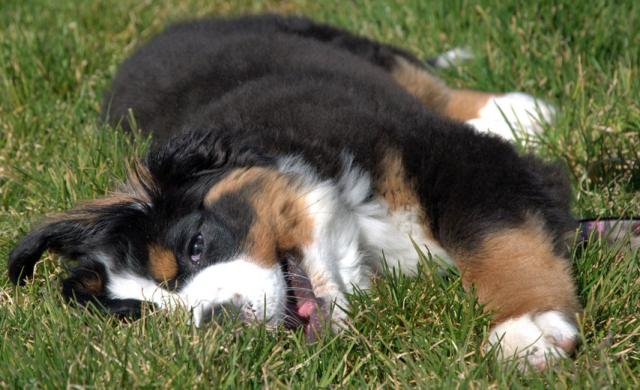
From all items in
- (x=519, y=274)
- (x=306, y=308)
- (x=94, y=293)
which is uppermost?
(x=519, y=274)

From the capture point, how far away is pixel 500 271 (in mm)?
2707

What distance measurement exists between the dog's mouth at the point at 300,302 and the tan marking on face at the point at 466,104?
6.21 feet

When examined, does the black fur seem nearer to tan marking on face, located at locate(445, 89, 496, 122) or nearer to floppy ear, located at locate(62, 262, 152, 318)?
floppy ear, located at locate(62, 262, 152, 318)

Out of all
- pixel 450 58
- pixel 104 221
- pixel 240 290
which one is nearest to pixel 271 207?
pixel 240 290

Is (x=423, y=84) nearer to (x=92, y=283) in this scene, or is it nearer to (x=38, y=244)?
(x=92, y=283)

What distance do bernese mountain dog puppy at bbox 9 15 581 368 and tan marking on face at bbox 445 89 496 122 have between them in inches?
43.8

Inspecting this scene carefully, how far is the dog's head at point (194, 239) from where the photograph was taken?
8.79 feet

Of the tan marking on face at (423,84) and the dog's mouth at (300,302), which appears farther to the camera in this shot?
the tan marking on face at (423,84)

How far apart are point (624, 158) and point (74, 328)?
2261 mm

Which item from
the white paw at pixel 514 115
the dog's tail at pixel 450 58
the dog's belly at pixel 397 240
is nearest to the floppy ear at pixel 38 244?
the dog's belly at pixel 397 240

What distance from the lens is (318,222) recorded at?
9.53ft

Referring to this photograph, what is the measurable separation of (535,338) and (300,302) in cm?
74

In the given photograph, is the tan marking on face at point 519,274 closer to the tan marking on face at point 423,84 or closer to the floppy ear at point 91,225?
the floppy ear at point 91,225

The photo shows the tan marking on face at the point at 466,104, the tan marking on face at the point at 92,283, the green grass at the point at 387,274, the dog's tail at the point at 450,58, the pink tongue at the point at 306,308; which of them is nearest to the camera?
the green grass at the point at 387,274
